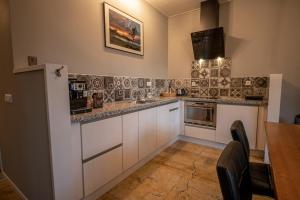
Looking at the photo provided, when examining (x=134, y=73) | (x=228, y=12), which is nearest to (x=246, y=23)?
(x=228, y=12)

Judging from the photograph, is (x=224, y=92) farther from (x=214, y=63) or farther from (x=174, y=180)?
(x=174, y=180)

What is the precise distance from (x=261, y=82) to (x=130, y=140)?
242cm

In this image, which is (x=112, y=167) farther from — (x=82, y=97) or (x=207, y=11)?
(x=207, y=11)

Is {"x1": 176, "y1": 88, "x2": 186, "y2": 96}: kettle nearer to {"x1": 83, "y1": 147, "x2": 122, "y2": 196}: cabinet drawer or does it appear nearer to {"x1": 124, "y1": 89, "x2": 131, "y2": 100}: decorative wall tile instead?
{"x1": 124, "y1": 89, "x2": 131, "y2": 100}: decorative wall tile

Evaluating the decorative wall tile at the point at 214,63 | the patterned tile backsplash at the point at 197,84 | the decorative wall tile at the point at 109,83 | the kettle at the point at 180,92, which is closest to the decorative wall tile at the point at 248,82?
the patterned tile backsplash at the point at 197,84

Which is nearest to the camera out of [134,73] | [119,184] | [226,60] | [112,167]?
[112,167]

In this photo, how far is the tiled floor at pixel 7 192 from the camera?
65.2 inches

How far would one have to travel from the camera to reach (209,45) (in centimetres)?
290

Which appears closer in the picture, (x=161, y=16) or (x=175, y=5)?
(x=175, y=5)

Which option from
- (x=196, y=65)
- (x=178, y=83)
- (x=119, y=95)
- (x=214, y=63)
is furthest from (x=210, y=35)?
(x=119, y=95)

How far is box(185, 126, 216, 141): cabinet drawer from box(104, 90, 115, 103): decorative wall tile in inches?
61.9

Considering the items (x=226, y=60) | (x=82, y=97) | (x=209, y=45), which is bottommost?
(x=82, y=97)

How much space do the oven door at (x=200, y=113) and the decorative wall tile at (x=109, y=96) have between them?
1.43 meters

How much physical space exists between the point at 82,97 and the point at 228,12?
2.95 m
